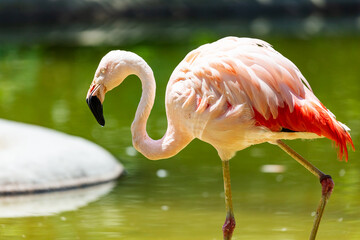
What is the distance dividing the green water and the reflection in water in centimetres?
9

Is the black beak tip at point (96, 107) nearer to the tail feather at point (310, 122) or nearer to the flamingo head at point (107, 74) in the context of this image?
the flamingo head at point (107, 74)

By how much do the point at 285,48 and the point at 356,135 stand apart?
23.6ft

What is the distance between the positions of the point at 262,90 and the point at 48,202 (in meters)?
2.48

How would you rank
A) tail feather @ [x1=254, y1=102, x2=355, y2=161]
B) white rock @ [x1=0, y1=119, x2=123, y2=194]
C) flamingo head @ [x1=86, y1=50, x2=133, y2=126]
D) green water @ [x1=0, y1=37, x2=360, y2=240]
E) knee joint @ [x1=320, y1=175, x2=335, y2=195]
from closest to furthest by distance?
tail feather @ [x1=254, y1=102, x2=355, y2=161]
knee joint @ [x1=320, y1=175, x2=335, y2=195]
flamingo head @ [x1=86, y1=50, x2=133, y2=126]
green water @ [x1=0, y1=37, x2=360, y2=240]
white rock @ [x1=0, y1=119, x2=123, y2=194]

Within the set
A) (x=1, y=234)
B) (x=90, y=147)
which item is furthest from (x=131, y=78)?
(x=1, y=234)

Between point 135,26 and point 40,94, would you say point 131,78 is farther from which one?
point 135,26

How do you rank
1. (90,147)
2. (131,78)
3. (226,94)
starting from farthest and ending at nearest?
(131,78), (90,147), (226,94)

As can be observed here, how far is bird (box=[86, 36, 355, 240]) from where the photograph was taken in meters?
4.57

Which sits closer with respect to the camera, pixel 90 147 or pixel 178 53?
pixel 90 147

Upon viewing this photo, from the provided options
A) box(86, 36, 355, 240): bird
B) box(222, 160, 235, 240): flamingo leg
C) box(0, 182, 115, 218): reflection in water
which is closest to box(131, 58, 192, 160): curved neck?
box(86, 36, 355, 240): bird

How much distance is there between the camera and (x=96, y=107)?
16.6ft

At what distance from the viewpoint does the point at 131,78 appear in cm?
1312

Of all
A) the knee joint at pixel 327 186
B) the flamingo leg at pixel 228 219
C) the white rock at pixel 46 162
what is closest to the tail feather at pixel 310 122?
the knee joint at pixel 327 186

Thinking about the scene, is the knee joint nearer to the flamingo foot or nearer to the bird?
the bird
